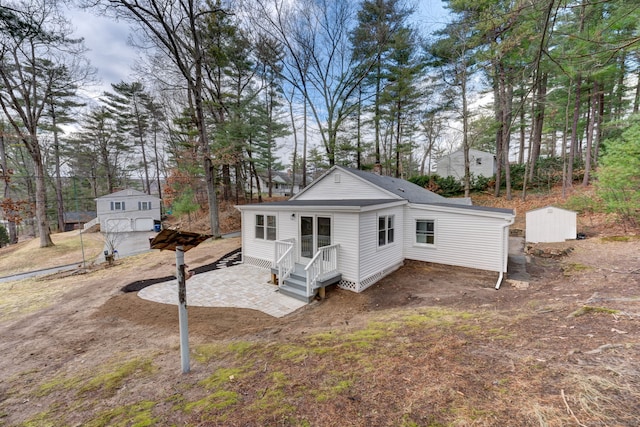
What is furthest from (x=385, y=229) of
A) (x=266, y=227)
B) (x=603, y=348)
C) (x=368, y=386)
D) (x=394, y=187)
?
(x=368, y=386)

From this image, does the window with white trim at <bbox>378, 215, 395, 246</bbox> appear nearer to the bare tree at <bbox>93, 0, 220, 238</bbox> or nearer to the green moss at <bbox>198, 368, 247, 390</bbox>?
the green moss at <bbox>198, 368, 247, 390</bbox>

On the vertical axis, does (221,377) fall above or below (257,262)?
above

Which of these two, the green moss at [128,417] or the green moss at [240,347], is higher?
the green moss at [128,417]

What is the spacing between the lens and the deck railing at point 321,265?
638 centimetres

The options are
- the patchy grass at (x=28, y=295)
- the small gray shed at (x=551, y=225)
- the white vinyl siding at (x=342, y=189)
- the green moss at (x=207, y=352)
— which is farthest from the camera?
the small gray shed at (x=551, y=225)

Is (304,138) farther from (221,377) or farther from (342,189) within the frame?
(221,377)

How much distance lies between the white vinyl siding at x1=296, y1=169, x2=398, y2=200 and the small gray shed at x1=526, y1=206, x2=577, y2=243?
8.37 metres

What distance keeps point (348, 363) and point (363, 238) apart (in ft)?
13.9

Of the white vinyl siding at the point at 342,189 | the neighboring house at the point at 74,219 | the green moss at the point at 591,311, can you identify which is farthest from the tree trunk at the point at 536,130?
the neighboring house at the point at 74,219

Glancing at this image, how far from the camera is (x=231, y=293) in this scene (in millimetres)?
6906

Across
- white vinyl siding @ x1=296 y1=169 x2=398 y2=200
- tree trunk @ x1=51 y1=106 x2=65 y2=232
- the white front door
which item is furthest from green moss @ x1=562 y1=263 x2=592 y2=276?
tree trunk @ x1=51 y1=106 x2=65 y2=232

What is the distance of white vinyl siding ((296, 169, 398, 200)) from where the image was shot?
32.2ft

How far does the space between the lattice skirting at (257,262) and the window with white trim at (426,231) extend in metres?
5.74

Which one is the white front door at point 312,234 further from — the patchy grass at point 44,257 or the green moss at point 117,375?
the patchy grass at point 44,257
